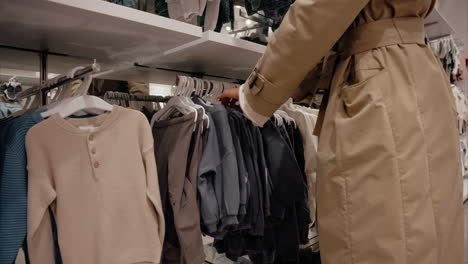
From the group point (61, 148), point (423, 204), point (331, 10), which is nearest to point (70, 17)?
point (61, 148)

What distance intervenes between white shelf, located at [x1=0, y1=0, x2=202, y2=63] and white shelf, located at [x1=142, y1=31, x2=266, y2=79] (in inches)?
2.1

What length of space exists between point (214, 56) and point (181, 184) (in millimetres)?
611

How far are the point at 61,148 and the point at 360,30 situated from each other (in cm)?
80

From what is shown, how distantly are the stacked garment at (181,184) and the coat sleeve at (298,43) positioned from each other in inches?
11.4

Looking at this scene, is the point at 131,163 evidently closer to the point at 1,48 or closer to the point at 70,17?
the point at 70,17

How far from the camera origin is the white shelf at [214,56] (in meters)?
1.11

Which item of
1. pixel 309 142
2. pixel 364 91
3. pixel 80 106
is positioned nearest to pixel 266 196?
pixel 309 142

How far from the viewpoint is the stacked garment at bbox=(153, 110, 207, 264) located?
0.92m

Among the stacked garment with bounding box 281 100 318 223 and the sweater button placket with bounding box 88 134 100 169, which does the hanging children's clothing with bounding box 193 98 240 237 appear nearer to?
the sweater button placket with bounding box 88 134 100 169

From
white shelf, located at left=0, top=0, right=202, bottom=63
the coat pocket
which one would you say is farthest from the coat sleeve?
white shelf, located at left=0, top=0, right=202, bottom=63

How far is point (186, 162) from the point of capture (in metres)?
0.96

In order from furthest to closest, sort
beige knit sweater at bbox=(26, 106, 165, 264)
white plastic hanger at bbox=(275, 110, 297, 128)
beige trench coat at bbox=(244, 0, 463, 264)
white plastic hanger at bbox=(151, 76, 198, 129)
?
white plastic hanger at bbox=(275, 110, 297, 128) → white plastic hanger at bbox=(151, 76, 198, 129) → beige knit sweater at bbox=(26, 106, 165, 264) → beige trench coat at bbox=(244, 0, 463, 264)

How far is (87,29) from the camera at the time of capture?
94cm

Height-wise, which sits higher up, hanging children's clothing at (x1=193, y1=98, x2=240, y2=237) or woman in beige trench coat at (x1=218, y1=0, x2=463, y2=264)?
woman in beige trench coat at (x1=218, y1=0, x2=463, y2=264)
